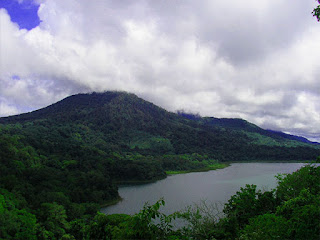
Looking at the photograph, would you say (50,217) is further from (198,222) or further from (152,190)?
(152,190)

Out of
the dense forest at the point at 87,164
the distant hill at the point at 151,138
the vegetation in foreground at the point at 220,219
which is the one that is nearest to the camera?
the vegetation in foreground at the point at 220,219

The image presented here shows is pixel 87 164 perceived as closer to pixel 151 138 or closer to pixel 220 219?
pixel 220 219

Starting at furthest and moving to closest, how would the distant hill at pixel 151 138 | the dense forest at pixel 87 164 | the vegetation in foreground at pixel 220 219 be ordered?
the distant hill at pixel 151 138 < the dense forest at pixel 87 164 < the vegetation in foreground at pixel 220 219

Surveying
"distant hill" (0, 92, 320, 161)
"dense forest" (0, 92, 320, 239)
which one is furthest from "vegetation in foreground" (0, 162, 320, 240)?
"distant hill" (0, 92, 320, 161)

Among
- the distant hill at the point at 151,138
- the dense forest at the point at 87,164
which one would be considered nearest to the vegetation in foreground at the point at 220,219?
the dense forest at the point at 87,164

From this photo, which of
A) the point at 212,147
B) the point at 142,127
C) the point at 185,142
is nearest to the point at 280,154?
the point at 212,147

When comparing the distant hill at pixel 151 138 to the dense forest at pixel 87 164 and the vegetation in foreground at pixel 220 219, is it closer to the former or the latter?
the dense forest at pixel 87 164

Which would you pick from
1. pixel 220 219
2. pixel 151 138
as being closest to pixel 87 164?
pixel 220 219
